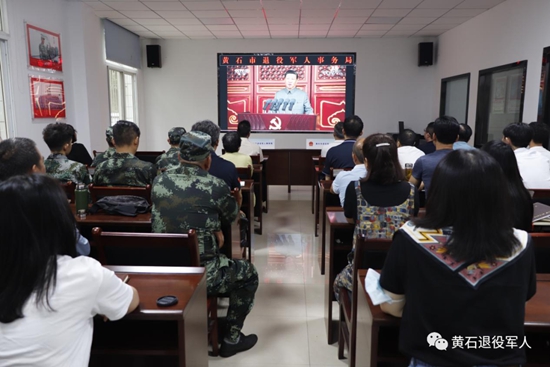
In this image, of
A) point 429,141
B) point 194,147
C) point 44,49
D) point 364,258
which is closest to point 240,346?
point 364,258

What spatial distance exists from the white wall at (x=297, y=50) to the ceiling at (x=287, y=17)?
0.81ft

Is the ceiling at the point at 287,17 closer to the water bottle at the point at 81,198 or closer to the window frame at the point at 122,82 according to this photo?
the window frame at the point at 122,82

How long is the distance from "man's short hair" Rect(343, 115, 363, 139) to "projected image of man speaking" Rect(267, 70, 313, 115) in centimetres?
416

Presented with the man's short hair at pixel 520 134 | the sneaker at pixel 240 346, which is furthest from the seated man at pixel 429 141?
the sneaker at pixel 240 346

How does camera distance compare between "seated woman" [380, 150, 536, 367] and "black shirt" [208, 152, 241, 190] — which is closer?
"seated woman" [380, 150, 536, 367]

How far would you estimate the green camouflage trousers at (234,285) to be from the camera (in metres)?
2.02

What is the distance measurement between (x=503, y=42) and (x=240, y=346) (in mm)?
4956

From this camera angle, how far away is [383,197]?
1973mm

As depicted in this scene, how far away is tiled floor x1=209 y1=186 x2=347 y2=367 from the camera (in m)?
2.30

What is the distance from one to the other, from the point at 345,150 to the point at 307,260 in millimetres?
1112

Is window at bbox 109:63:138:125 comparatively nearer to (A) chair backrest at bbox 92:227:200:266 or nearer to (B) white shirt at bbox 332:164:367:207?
(B) white shirt at bbox 332:164:367:207

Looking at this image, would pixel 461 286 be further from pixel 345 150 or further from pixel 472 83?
pixel 472 83

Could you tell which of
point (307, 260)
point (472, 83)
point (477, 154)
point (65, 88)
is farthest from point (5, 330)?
point (472, 83)

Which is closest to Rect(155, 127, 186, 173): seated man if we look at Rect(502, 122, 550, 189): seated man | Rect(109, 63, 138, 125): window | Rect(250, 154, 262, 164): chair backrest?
Rect(250, 154, 262, 164): chair backrest
